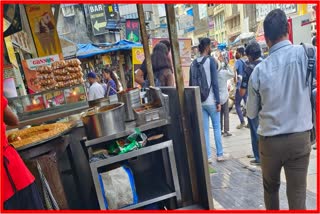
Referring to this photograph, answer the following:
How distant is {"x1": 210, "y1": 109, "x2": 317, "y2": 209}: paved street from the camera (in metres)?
3.06

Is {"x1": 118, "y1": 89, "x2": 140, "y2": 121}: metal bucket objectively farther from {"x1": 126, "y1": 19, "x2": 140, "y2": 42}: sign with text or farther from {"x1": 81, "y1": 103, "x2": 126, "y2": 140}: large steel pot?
{"x1": 126, "y1": 19, "x2": 140, "y2": 42}: sign with text

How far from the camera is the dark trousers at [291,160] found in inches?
83.0

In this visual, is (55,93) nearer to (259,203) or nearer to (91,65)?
(259,203)

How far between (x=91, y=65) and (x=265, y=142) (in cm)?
1565

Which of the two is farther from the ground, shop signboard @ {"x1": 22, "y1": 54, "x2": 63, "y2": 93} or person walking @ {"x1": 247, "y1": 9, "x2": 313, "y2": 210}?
shop signboard @ {"x1": 22, "y1": 54, "x2": 63, "y2": 93}

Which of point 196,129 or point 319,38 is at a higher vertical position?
point 319,38

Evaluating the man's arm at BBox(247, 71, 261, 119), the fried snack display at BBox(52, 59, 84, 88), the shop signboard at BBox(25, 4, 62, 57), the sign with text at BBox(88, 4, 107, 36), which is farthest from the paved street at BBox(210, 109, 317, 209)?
the sign with text at BBox(88, 4, 107, 36)

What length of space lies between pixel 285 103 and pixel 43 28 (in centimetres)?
519

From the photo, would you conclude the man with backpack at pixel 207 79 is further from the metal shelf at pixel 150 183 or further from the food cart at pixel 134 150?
the metal shelf at pixel 150 183

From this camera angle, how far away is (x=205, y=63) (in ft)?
13.0

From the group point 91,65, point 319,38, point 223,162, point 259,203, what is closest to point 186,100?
point 319,38

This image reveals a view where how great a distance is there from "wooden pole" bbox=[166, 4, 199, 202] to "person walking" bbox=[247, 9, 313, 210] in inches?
24.4

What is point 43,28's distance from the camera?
556cm

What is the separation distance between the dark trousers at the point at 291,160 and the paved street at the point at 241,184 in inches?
32.2
